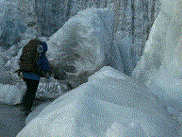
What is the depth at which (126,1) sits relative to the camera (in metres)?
18.2

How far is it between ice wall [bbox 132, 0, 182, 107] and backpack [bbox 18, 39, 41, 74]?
1.34m

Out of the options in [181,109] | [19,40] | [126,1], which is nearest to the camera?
[181,109]

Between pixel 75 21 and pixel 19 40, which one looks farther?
pixel 19 40

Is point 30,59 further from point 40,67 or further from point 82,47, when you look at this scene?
point 82,47

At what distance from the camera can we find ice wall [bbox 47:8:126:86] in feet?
13.1

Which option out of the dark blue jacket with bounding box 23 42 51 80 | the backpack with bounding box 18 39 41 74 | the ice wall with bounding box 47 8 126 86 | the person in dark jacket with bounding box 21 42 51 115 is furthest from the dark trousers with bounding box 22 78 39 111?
the ice wall with bounding box 47 8 126 86

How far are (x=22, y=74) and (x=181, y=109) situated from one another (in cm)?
195

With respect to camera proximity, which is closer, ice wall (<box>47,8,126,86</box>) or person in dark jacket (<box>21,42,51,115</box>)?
person in dark jacket (<box>21,42,51,115</box>)

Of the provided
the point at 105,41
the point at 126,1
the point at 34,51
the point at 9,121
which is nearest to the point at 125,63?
the point at 105,41

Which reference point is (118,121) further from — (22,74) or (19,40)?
(19,40)

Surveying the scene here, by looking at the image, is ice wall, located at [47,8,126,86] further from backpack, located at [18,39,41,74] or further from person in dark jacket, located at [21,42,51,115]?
backpack, located at [18,39,41,74]

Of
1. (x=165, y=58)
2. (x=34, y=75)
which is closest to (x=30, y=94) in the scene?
(x=34, y=75)

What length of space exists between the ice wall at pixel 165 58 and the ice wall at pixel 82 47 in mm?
1315

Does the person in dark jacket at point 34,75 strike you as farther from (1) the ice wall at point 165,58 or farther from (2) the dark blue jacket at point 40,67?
(1) the ice wall at point 165,58
